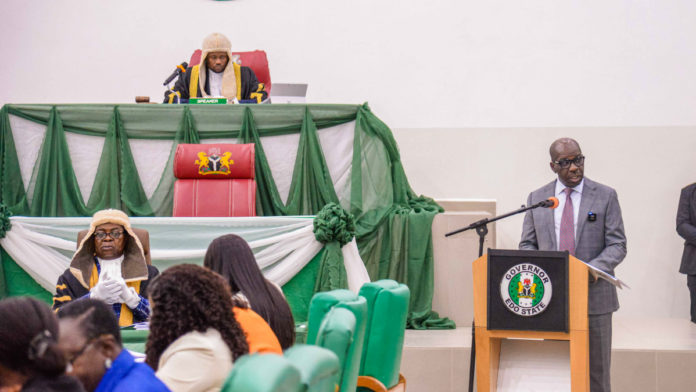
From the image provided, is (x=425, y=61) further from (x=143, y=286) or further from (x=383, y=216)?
(x=143, y=286)

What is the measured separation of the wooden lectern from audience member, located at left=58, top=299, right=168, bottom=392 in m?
1.67

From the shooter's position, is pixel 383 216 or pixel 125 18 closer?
pixel 383 216

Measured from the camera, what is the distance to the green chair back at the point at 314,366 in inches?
43.1

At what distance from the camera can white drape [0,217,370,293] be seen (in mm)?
3965

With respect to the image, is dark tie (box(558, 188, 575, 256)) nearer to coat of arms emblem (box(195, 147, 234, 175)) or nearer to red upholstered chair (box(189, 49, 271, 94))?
coat of arms emblem (box(195, 147, 234, 175))

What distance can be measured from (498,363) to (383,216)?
160 cm

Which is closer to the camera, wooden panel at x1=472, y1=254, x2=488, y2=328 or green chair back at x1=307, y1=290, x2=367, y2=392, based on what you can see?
green chair back at x1=307, y1=290, x2=367, y2=392

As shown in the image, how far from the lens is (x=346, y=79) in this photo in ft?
20.7

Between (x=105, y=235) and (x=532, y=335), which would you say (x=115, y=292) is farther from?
(x=532, y=335)

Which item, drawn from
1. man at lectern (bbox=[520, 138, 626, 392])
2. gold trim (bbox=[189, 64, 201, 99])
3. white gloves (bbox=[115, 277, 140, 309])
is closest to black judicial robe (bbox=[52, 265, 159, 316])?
white gloves (bbox=[115, 277, 140, 309])

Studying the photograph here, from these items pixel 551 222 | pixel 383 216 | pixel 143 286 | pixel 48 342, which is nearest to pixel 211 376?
pixel 48 342

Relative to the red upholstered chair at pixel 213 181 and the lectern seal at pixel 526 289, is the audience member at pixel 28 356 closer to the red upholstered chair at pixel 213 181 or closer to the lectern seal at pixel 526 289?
the lectern seal at pixel 526 289

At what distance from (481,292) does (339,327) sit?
4.40 ft

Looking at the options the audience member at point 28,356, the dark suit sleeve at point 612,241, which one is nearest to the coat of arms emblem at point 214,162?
the dark suit sleeve at point 612,241
